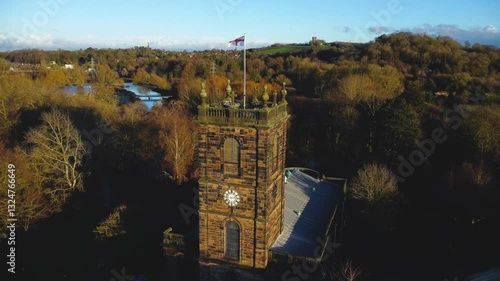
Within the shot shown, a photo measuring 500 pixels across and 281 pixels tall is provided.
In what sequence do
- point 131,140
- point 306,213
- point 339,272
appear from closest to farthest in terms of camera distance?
point 339,272, point 306,213, point 131,140

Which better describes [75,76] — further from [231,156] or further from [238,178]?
[238,178]

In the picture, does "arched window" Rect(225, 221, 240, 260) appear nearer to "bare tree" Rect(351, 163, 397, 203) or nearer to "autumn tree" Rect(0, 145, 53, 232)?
"bare tree" Rect(351, 163, 397, 203)

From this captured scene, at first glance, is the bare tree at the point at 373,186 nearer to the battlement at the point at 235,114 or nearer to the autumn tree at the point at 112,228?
the battlement at the point at 235,114

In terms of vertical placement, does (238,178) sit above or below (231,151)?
below

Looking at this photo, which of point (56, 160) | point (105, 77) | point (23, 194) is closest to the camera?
point (23, 194)

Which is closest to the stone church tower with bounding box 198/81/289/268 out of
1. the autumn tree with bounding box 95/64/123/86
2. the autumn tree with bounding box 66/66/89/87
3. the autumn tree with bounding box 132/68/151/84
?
the autumn tree with bounding box 95/64/123/86

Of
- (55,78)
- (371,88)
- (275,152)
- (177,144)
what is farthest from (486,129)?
(55,78)

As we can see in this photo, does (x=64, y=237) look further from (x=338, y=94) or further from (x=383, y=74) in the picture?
(x=383, y=74)
